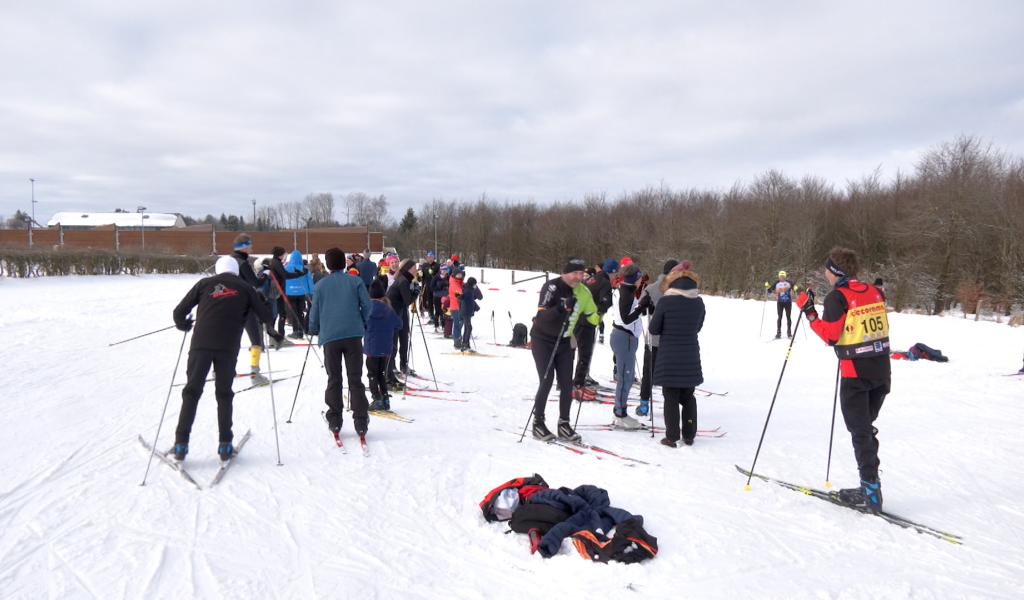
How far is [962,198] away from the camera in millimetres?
31562

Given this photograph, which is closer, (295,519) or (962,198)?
(295,519)

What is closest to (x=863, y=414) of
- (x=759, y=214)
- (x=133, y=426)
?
(x=133, y=426)

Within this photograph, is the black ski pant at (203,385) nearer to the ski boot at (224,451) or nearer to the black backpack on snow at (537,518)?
the ski boot at (224,451)

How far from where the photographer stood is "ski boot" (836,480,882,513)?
4.59m

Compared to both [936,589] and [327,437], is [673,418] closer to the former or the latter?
[936,589]

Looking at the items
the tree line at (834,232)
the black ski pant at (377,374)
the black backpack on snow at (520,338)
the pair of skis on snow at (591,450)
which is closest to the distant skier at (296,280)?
the black backpack on snow at (520,338)

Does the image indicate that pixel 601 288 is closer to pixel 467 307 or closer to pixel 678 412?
pixel 678 412

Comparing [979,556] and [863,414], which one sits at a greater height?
[863,414]

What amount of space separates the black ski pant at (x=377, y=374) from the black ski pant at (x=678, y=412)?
3.30 m

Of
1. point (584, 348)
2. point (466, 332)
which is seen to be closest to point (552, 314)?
point (584, 348)

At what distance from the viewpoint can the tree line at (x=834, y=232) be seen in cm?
3028

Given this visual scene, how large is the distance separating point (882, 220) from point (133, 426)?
45.8m

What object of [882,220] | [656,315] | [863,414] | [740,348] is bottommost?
[740,348]

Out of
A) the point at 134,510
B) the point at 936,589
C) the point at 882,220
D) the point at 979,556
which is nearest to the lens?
the point at 936,589
